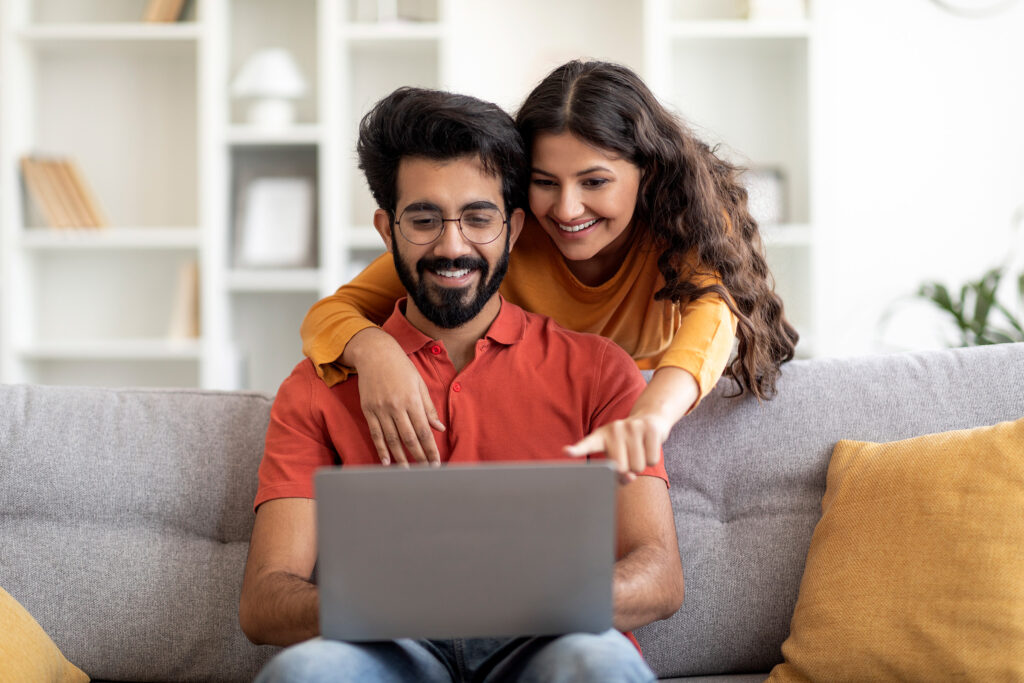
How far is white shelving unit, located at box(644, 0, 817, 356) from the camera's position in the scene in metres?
3.19

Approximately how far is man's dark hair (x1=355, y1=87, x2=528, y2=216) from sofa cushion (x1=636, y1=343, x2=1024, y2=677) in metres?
0.54

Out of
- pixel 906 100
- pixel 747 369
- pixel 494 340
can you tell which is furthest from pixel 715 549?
pixel 906 100

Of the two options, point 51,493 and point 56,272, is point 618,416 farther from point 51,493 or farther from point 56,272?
point 56,272

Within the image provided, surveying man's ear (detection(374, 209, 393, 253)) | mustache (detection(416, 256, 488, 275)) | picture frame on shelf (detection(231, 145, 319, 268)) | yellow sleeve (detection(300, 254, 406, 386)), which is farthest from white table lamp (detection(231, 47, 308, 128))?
mustache (detection(416, 256, 488, 275))

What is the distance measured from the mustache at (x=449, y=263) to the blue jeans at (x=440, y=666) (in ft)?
1.88

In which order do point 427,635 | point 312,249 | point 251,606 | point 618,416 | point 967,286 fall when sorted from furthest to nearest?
1. point 312,249
2. point 967,286
3. point 618,416
4. point 251,606
5. point 427,635

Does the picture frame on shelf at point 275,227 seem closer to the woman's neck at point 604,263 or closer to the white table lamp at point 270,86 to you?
the white table lamp at point 270,86

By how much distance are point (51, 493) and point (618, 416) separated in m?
0.98

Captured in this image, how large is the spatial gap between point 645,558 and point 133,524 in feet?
2.92

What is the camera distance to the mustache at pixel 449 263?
1.47m

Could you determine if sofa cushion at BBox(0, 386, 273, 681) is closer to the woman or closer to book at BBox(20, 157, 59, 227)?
the woman

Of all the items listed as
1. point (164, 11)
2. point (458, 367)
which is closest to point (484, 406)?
point (458, 367)

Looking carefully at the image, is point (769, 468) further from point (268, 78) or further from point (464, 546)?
point (268, 78)

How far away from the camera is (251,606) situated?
4.40ft
